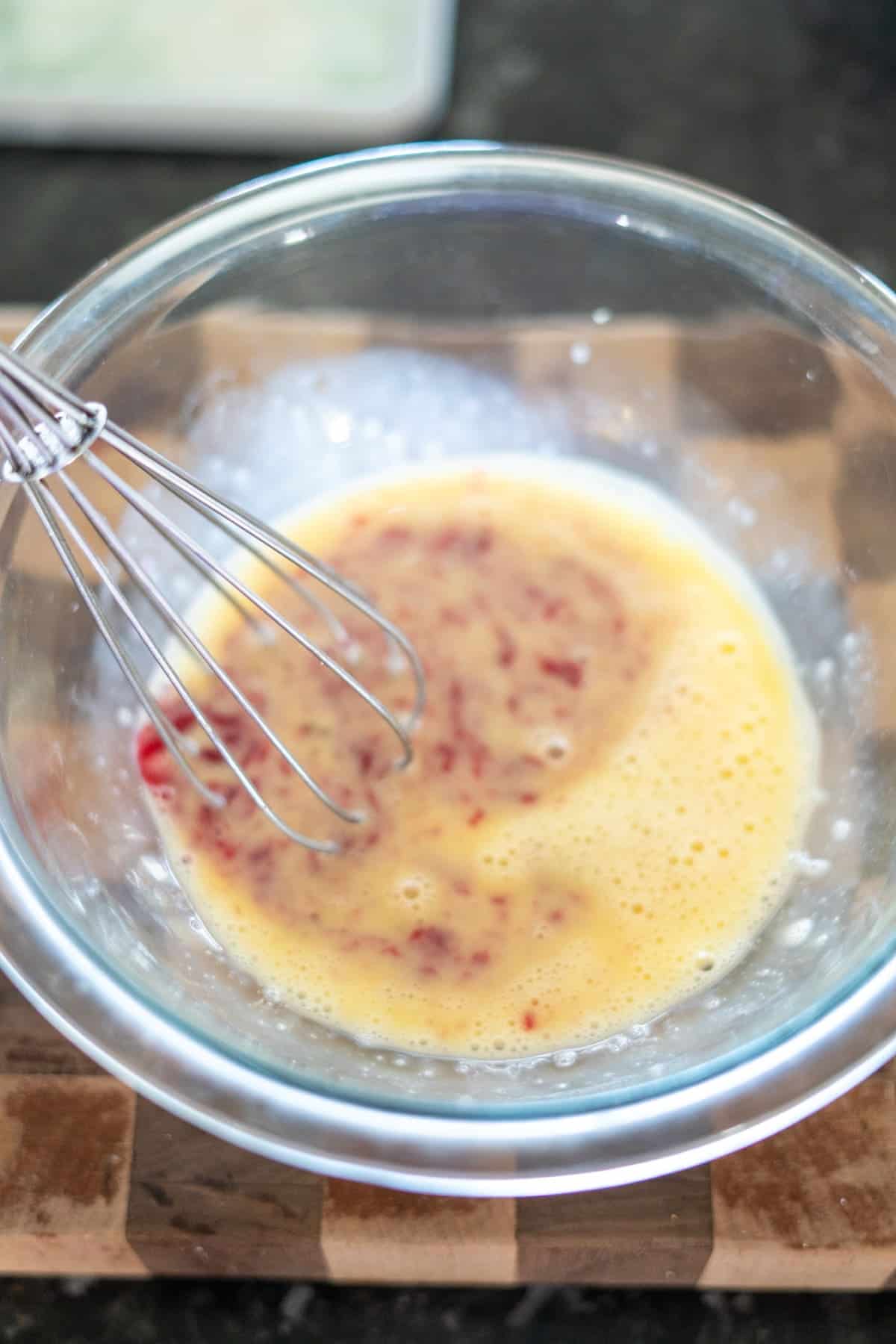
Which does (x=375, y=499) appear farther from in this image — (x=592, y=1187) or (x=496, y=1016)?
(x=592, y=1187)

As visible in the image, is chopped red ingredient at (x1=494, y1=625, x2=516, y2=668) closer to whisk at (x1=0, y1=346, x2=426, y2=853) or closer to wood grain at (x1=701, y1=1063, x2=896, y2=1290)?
whisk at (x1=0, y1=346, x2=426, y2=853)

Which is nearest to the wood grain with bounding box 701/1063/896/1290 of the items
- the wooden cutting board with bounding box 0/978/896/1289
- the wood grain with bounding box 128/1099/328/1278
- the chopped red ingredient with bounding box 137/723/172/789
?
the wooden cutting board with bounding box 0/978/896/1289

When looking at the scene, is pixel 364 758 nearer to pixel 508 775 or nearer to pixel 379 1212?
pixel 508 775

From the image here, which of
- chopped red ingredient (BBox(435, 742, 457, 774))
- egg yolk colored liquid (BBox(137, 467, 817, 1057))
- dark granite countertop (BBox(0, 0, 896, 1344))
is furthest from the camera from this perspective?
dark granite countertop (BBox(0, 0, 896, 1344))

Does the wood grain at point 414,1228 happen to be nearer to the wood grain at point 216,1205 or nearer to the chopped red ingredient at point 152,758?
the wood grain at point 216,1205

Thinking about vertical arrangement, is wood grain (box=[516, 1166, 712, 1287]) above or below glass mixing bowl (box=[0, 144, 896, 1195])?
below

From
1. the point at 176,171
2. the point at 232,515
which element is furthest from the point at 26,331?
the point at 176,171

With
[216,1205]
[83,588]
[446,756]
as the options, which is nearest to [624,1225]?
[216,1205]
